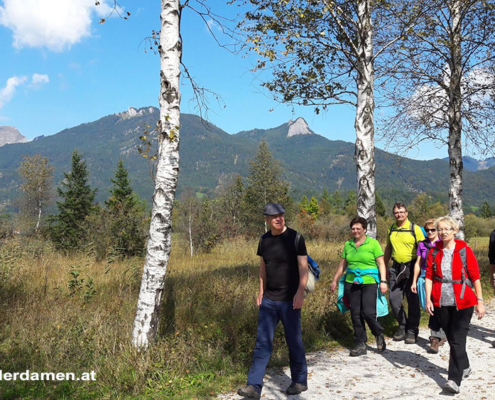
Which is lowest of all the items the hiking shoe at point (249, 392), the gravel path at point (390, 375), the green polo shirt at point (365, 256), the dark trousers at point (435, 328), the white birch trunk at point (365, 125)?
the gravel path at point (390, 375)

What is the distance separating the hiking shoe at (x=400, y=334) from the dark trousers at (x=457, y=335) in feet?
6.31

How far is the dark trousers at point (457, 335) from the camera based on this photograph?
434 cm

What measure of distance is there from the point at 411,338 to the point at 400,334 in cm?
20

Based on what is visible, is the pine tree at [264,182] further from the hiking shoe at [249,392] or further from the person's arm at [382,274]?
the hiking shoe at [249,392]

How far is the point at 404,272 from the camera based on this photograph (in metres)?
6.27

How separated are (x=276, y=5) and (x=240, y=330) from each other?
582 centimetres

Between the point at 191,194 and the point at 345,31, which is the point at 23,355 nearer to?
the point at 345,31

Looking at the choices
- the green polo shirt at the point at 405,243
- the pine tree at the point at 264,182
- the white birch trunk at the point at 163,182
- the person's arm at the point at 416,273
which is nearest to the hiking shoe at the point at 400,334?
the person's arm at the point at 416,273

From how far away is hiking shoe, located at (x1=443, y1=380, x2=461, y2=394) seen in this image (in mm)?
4227

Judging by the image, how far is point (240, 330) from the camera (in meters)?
5.79

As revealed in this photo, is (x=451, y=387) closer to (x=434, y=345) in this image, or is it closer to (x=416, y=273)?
(x=434, y=345)

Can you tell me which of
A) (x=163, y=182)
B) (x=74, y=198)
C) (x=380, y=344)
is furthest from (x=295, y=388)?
(x=74, y=198)

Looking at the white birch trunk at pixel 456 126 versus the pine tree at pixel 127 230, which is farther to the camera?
the pine tree at pixel 127 230

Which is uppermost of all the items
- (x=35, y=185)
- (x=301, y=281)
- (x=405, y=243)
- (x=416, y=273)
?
(x=35, y=185)
